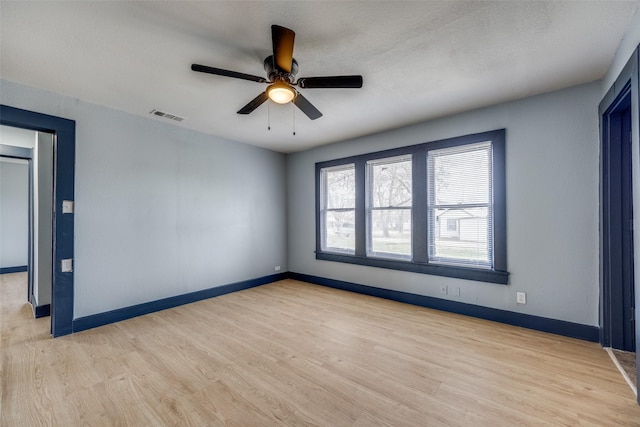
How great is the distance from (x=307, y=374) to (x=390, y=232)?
2598 mm

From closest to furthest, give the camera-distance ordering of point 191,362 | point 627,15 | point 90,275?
point 627,15
point 191,362
point 90,275

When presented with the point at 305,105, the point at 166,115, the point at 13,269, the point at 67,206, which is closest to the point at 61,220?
the point at 67,206

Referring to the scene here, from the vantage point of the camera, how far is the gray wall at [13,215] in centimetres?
620

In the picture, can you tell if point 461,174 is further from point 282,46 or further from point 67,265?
point 67,265

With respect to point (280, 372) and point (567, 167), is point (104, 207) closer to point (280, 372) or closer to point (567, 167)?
point (280, 372)

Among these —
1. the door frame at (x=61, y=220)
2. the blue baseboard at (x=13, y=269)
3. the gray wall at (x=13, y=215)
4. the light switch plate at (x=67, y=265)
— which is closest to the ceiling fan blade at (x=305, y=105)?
the door frame at (x=61, y=220)

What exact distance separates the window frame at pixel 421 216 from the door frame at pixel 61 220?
3500mm

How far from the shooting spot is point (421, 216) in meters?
3.84

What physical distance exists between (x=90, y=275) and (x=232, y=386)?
7.87 ft

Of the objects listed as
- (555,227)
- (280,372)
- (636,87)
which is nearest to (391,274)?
(555,227)

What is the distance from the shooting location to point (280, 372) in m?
2.23

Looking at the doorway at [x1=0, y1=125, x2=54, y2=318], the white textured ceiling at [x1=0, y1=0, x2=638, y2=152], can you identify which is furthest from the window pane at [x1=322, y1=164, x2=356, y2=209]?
the doorway at [x1=0, y1=125, x2=54, y2=318]

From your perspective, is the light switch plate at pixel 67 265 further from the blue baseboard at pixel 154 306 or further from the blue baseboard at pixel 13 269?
the blue baseboard at pixel 13 269

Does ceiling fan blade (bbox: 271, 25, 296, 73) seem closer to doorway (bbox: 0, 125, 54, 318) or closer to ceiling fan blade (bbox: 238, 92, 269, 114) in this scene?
ceiling fan blade (bbox: 238, 92, 269, 114)
